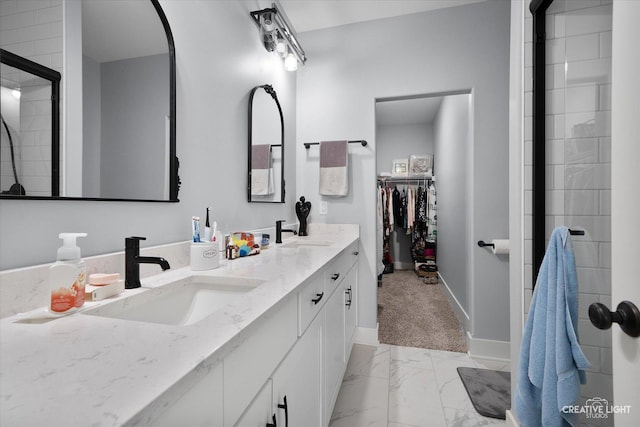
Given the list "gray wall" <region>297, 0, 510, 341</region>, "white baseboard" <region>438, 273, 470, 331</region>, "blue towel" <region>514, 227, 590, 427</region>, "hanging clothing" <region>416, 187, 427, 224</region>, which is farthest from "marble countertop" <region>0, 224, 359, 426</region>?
"hanging clothing" <region>416, 187, 427, 224</region>

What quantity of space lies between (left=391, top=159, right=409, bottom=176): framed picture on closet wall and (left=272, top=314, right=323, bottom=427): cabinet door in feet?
14.0

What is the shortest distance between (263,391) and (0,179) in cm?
79

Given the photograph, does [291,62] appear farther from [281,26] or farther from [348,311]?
[348,311]

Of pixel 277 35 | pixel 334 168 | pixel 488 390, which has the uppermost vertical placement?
pixel 277 35

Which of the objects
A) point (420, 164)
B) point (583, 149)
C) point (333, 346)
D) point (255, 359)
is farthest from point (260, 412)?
point (420, 164)

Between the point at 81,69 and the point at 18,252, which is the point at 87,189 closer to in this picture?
the point at 18,252

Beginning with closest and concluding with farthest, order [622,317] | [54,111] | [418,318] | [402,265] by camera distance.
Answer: [622,317], [54,111], [418,318], [402,265]

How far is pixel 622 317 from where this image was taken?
605 mm

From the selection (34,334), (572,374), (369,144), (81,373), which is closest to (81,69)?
(34,334)

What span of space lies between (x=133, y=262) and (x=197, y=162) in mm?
608

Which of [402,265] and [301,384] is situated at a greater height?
[301,384]

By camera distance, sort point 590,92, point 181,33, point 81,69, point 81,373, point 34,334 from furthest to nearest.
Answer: point 181,33 < point 590,92 < point 81,69 < point 34,334 < point 81,373

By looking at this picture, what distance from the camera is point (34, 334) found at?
53 cm

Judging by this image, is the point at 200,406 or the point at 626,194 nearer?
the point at 200,406
